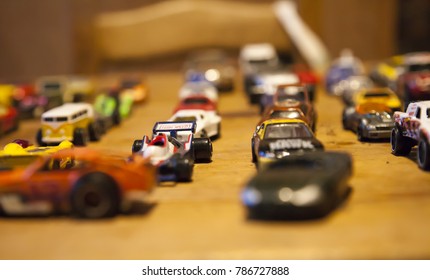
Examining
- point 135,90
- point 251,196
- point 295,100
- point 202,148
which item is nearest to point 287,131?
point 202,148

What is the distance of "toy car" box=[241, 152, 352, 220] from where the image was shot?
24.9ft

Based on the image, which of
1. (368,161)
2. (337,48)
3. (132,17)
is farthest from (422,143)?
(132,17)

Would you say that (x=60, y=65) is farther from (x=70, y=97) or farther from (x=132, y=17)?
(x=70, y=97)

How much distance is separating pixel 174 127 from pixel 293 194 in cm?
431

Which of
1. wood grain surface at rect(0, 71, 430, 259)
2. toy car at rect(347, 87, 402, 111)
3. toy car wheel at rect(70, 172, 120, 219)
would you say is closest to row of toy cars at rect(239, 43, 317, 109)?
toy car at rect(347, 87, 402, 111)

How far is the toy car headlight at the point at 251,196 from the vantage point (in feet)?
25.3

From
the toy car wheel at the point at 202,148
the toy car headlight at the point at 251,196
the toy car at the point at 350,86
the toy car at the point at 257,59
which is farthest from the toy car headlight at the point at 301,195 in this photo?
the toy car at the point at 257,59

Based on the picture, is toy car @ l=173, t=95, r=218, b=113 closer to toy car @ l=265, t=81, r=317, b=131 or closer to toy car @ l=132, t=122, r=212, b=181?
toy car @ l=265, t=81, r=317, b=131

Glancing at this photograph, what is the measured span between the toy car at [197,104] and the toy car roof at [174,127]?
2475mm

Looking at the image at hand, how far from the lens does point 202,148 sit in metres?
11.3

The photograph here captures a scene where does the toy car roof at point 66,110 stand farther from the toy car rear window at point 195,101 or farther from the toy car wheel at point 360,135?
the toy car wheel at point 360,135
